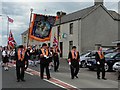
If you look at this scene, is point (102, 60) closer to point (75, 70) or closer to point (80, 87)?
point (75, 70)

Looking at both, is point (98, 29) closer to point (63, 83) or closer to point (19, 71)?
point (19, 71)

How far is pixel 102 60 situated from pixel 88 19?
81.7ft

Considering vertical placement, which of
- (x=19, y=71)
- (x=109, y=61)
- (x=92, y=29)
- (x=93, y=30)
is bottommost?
(x=19, y=71)

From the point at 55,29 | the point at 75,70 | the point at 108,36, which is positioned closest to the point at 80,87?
the point at 75,70

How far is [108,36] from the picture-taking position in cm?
4088

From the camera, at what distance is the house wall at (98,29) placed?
38781mm

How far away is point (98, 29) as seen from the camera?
3997 cm

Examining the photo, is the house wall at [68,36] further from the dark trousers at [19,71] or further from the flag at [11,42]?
the dark trousers at [19,71]

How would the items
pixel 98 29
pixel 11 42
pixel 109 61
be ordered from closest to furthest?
pixel 109 61, pixel 11 42, pixel 98 29

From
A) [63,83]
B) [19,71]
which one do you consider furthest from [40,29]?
[63,83]

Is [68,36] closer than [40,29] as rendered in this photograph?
No

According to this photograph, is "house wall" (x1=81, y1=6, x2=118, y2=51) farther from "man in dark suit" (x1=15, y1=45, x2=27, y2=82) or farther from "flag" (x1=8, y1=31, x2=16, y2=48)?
"man in dark suit" (x1=15, y1=45, x2=27, y2=82)

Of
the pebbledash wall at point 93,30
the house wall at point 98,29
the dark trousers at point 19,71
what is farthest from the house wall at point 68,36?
the dark trousers at point 19,71

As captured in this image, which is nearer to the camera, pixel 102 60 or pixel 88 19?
pixel 102 60
